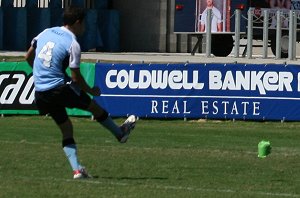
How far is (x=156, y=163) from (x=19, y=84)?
974 cm

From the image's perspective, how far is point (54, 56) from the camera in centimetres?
1169

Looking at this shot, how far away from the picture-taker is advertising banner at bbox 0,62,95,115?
75.8ft

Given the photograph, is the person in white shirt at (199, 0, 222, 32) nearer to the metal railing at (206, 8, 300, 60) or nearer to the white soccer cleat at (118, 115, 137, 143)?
the metal railing at (206, 8, 300, 60)

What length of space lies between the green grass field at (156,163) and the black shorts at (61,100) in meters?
0.75

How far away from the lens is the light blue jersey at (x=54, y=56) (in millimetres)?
11605

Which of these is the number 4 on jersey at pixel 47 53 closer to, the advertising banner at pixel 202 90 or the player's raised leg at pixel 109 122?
the player's raised leg at pixel 109 122

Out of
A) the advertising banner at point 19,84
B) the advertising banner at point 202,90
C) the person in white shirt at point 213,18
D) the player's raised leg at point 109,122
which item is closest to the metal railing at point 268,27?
the person in white shirt at point 213,18

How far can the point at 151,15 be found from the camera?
42469 millimetres

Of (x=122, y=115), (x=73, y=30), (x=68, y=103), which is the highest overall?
(x=73, y=30)

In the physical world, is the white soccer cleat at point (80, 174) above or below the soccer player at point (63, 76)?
below

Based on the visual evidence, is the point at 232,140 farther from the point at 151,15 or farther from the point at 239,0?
the point at 151,15

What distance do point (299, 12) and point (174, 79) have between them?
464 inches

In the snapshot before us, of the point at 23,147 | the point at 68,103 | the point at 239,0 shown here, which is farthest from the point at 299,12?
the point at 68,103

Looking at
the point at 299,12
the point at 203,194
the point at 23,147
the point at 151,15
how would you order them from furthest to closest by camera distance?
the point at 151,15, the point at 299,12, the point at 23,147, the point at 203,194
